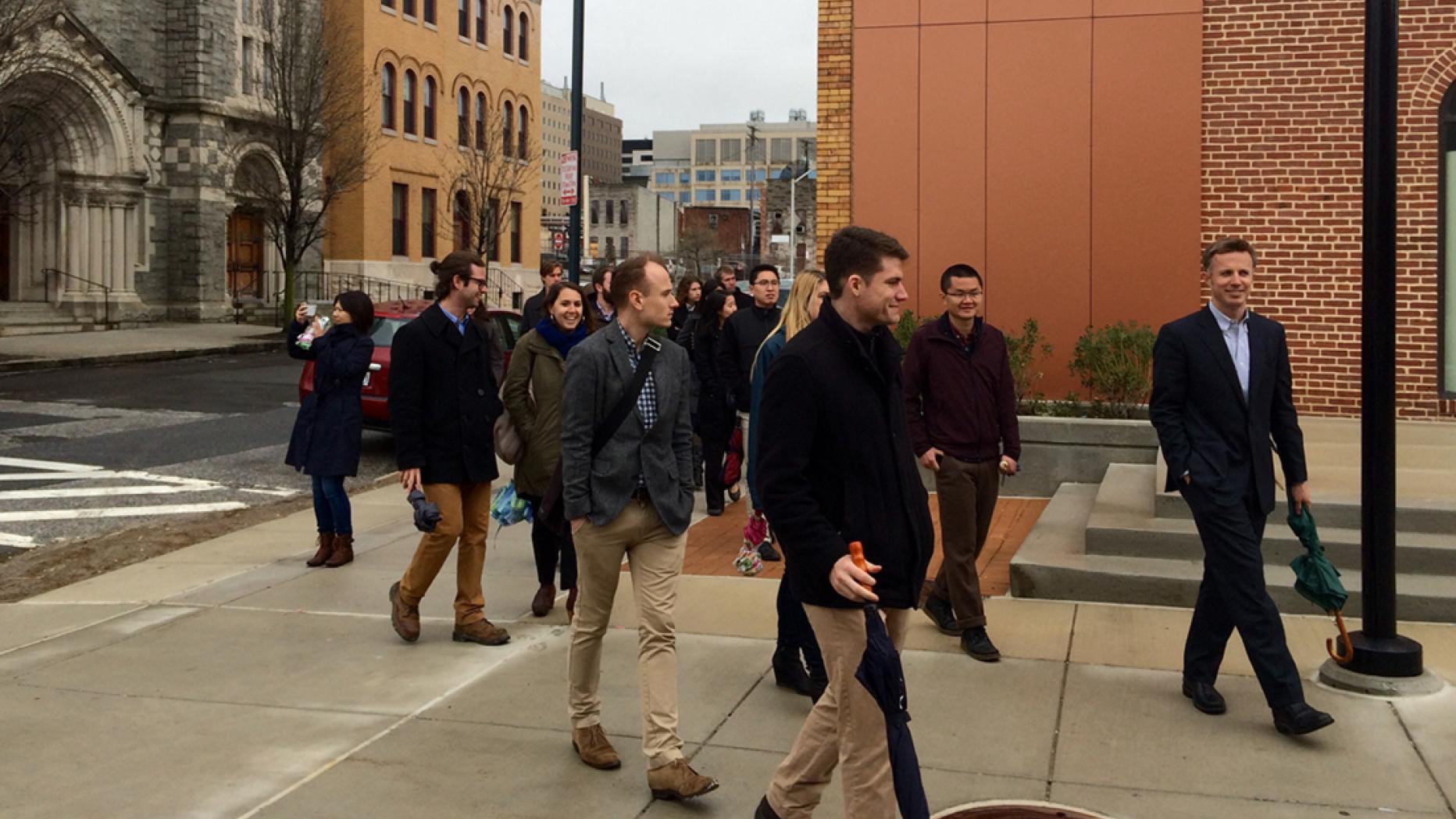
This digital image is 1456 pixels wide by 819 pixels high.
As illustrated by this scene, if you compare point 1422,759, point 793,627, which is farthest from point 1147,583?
point 793,627

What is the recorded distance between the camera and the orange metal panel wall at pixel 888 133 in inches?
515

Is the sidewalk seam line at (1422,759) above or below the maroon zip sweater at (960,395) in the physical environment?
below

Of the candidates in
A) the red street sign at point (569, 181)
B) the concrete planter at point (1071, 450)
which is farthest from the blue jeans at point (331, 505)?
the red street sign at point (569, 181)

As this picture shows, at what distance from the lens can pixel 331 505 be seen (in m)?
8.86

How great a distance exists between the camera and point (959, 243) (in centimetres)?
1302

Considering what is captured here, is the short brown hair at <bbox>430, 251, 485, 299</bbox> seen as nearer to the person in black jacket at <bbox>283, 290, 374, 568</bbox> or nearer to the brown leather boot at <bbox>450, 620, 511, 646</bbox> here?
the brown leather boot at <bbox>450, 620, 511, 646</bbox>

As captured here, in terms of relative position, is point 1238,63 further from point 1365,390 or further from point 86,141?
point 86,141

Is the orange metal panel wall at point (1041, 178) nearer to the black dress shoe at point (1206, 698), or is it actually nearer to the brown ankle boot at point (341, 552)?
the brown ankle boot at point (341, 552)

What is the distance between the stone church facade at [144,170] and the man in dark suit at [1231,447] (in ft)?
95.6

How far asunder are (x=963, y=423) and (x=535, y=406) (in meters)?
2.24

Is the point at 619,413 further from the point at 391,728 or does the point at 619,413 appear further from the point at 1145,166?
the point at 1145,166

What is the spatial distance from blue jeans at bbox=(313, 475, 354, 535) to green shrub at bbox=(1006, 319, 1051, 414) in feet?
18.4

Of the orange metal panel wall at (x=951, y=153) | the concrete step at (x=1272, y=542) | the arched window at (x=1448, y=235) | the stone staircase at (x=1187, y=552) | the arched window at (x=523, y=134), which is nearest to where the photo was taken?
the stone staircase at (x=1187, y=552)

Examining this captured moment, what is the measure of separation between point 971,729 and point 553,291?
3289 millimetres
